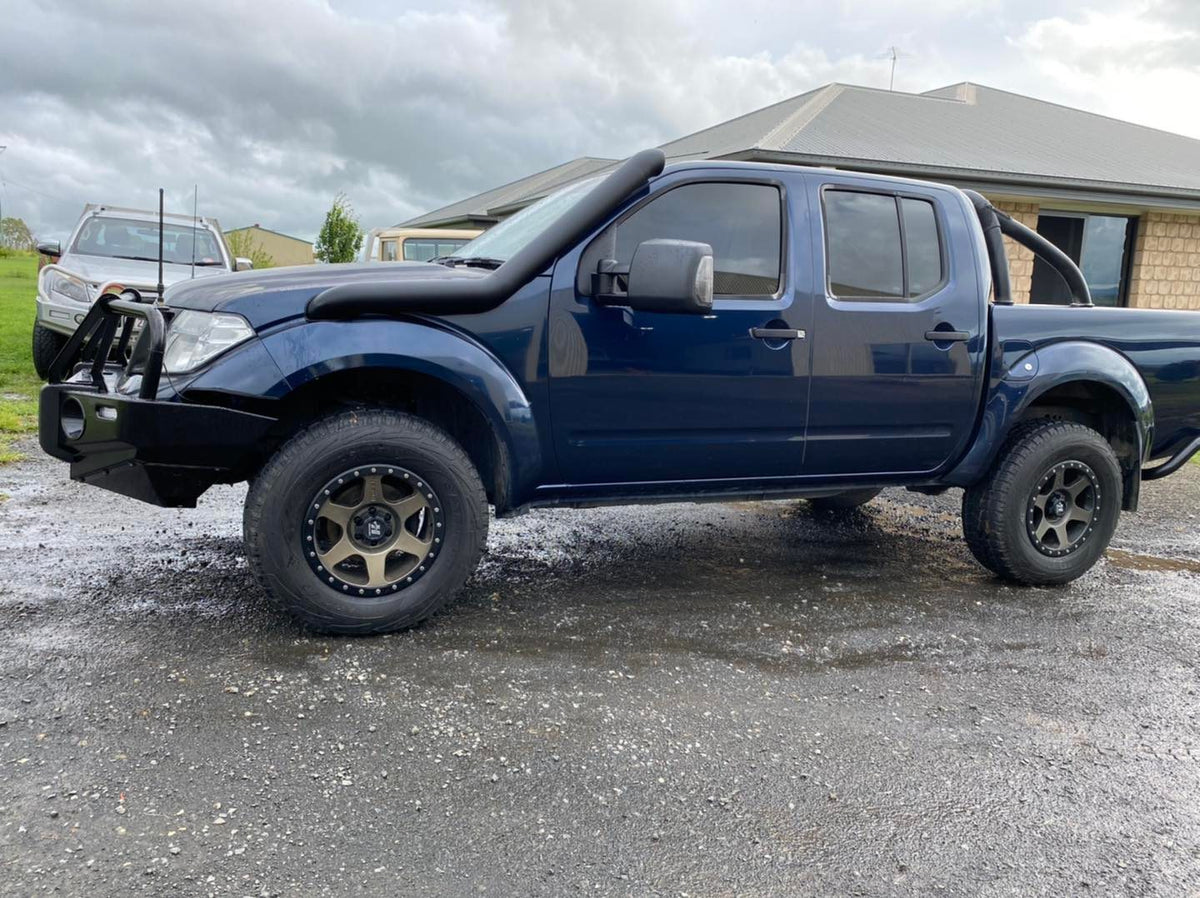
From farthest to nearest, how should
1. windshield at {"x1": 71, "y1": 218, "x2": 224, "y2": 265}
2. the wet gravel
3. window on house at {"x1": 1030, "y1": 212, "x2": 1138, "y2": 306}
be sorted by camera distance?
window on house at {"x1": 1030, "y1": 212, "x2": 1138, "y2": 306} < windshield at {"x1": 71, "y1": 218, "x2": 224, "y2": 265} < the wet gravel

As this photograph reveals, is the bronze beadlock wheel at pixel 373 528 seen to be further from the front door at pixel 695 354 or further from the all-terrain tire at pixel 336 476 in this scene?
the front door at pixel 695 354

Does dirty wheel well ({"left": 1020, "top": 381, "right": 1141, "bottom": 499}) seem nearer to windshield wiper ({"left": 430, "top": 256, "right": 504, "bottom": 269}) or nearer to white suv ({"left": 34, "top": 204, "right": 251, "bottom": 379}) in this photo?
windshield wiper ({"left": 430, "top": 256, "right": 504, "bottom": 269})

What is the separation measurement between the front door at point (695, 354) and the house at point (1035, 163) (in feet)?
27.2

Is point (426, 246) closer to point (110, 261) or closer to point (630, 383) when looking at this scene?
point (110, 261)

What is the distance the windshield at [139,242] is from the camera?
948 cm

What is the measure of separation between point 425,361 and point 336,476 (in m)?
0.54

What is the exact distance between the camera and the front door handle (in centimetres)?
391

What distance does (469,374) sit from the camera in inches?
137

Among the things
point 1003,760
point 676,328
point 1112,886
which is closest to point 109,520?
point 676,328

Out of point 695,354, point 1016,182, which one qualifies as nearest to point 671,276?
point 695,354

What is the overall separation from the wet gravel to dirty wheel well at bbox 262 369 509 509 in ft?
2.11

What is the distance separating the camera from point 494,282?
3.50 m

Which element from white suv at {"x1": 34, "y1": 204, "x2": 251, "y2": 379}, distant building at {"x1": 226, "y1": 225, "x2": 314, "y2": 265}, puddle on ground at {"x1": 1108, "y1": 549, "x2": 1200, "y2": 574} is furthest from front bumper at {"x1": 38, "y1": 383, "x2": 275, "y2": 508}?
distant building at {"x1": 226, "y1": 225, "x2": 314, "y2": 265}

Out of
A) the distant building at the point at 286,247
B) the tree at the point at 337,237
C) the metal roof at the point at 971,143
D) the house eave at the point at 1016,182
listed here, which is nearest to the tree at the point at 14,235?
the distant building at the point at 286,247
